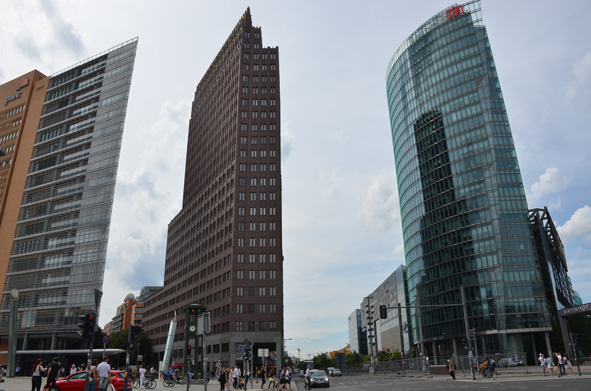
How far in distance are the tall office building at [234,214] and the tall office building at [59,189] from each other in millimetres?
25195

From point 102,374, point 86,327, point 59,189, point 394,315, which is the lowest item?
point 102,374

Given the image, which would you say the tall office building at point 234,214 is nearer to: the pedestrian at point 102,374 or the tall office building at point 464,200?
the tall office building at point 464,200

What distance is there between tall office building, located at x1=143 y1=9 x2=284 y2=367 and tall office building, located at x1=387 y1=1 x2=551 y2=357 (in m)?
32.3

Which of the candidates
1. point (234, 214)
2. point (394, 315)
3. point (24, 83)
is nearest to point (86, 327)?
point (234, 214)

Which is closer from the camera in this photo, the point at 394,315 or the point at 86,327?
the point at 86,327

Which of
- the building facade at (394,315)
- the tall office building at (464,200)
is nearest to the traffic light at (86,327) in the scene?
the tall office building at (464,200)

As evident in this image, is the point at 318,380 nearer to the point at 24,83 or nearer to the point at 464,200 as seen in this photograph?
the point at 464,200

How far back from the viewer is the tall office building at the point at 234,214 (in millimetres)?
87188

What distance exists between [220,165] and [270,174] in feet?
59.8

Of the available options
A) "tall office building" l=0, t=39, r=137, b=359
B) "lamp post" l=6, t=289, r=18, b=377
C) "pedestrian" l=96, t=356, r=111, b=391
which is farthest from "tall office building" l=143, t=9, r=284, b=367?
"pedestrian" l=96, t=356, r=111, b=391

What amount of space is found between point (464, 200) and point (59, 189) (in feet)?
290

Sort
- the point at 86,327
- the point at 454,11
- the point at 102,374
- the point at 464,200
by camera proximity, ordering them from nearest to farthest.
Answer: the point at 86,327 < the point at 102,374 < the point at 464,200 < the point at 454,11

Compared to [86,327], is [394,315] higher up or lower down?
higher up

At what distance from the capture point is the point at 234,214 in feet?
306
